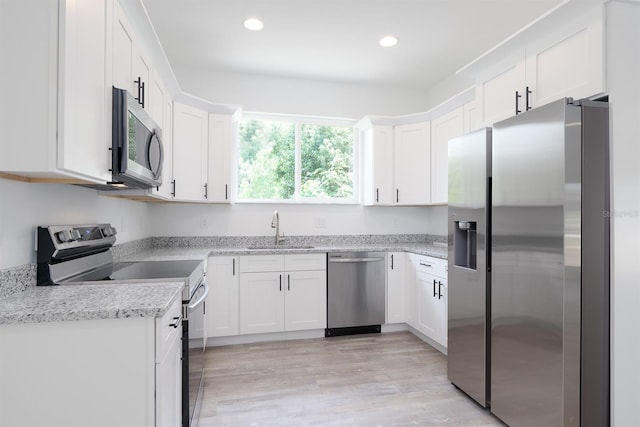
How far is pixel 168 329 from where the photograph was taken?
1.39 m

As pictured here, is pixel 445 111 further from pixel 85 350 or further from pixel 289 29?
pixel 85 350

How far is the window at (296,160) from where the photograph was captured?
13.3 feet

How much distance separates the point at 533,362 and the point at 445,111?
8.08ft

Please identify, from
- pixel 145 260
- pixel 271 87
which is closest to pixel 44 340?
pixel 145 260

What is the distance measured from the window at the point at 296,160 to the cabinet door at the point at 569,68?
234 cm

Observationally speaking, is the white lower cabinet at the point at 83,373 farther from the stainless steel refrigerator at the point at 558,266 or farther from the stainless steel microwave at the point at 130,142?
the stainless steel refrigerator at the point at 558,266

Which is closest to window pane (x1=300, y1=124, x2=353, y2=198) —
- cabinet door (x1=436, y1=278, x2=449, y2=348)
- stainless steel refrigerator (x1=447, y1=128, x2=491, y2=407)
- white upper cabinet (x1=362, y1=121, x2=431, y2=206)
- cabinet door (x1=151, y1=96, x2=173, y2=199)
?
white upper cabinet (x1=362, y1=121, x2=431, y2=206)

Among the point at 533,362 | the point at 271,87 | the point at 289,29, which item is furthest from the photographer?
the point at 271,87

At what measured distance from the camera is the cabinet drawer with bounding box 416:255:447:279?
3087 mm

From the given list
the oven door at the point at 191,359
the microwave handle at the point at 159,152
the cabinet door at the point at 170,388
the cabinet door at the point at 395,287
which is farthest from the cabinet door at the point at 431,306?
the microwave handle at the point at 159,152

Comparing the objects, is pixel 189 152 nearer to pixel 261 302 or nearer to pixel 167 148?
pixel 167 148

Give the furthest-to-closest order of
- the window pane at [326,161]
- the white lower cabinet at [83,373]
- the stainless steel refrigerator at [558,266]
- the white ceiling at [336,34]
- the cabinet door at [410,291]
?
the window pane at [326,161], the cabinet door at [410,291], the white ceiling at [336,34], the stainless steel refrigerator at [558,266], the white lower cabinet at [83,373]

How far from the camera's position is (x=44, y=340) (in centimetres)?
117

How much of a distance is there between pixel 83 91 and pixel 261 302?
2.51m
